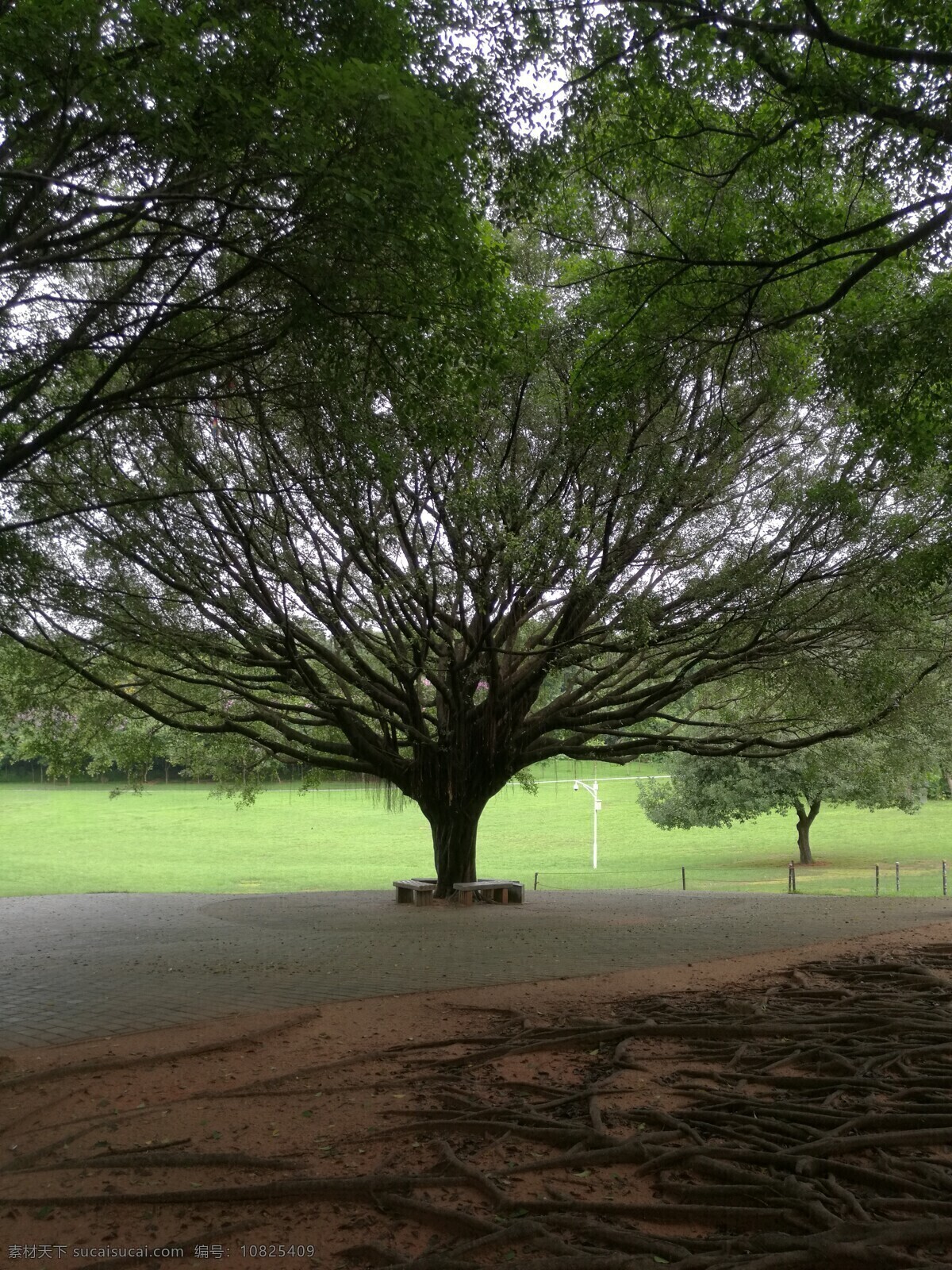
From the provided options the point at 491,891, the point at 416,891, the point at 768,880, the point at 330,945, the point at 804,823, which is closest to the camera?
the point at 330,945

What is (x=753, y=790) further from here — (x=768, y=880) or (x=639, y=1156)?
(x=639, y=1156)

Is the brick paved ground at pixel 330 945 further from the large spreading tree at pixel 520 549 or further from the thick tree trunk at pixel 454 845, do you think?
the large spreading tree at pixel 520 549

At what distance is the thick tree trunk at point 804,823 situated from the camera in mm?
37000

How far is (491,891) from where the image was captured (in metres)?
18.5

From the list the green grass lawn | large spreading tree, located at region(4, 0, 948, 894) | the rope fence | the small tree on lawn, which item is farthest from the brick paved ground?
the rope fence

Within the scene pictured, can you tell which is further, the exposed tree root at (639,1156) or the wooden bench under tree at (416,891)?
the wooden bench under tree at (416,891)

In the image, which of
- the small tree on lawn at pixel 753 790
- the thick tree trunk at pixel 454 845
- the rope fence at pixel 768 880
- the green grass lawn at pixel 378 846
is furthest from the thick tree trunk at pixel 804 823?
the thick tree trunk at pixel 454 845

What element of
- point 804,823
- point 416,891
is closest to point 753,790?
point 804,823

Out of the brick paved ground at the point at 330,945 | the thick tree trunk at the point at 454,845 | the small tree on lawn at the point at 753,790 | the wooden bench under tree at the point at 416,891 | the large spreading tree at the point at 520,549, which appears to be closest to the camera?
the brick paved ground at the point at 330,945

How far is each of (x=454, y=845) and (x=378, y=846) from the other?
37.9m

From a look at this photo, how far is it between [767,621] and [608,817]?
54.8m

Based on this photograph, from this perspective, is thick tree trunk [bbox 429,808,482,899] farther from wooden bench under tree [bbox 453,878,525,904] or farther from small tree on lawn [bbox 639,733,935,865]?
small tree on lawn [bbox 639,733,935,865]

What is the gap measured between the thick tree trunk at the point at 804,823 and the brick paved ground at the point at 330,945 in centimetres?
1712

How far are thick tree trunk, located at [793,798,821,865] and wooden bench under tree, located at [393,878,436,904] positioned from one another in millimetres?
20827
